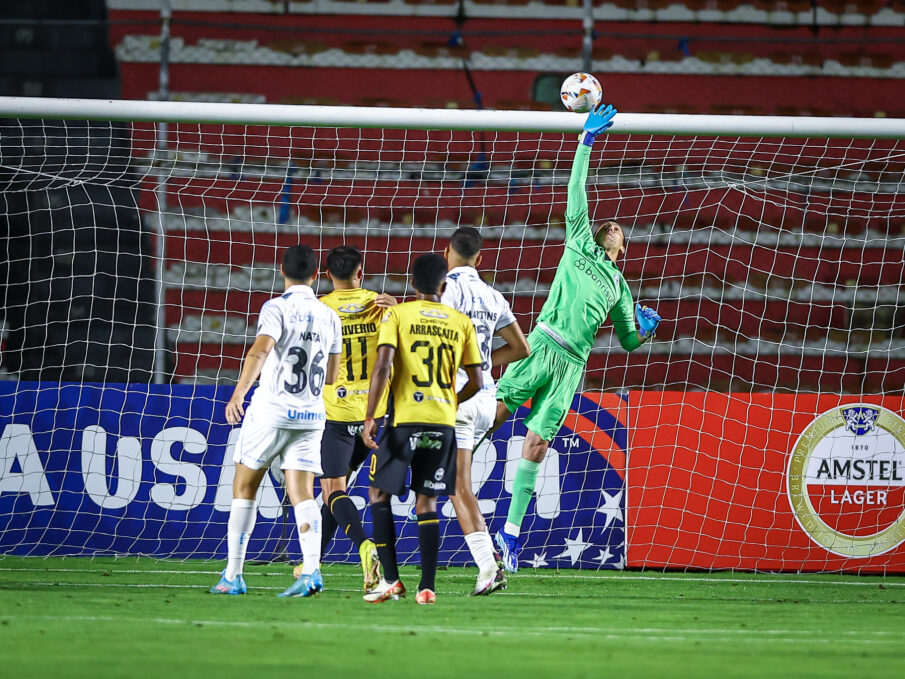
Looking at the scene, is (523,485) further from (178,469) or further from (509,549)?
(178,469)

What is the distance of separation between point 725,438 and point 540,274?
3.66 metres

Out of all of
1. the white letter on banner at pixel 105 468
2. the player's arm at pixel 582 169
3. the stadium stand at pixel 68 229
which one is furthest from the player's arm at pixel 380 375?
the stadium stand at pixel 68 229

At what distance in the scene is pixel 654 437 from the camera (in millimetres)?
8844

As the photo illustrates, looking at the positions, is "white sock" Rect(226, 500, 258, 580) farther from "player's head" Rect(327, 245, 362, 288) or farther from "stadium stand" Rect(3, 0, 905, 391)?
"stadium stand" Rect(3, 0, 905, 391)

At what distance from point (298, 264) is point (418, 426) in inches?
41.7

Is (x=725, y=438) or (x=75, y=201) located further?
(x=75, y=201)

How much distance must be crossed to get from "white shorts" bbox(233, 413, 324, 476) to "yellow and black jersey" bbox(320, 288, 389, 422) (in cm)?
69

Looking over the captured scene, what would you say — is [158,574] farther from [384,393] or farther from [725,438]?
[725,438]

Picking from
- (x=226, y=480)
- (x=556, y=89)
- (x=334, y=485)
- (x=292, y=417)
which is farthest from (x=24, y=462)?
(x=556, y=89)

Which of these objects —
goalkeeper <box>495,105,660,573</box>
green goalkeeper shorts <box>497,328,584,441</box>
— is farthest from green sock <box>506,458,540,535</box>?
green goalkeeper shorts <box>497,328,584,441</box>

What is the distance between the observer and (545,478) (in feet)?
28.9

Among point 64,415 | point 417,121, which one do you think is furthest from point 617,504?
point 64,415

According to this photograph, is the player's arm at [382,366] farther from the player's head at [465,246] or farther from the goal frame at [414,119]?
the goal frame at [414,119]

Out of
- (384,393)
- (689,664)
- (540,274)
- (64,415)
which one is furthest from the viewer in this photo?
(540,274)
